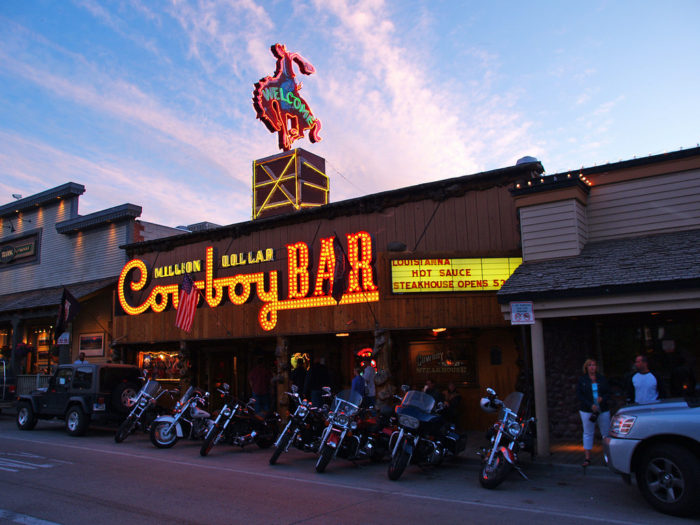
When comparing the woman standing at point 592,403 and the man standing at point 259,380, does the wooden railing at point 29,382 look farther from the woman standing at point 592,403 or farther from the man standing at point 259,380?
the woman standing at point 592,403

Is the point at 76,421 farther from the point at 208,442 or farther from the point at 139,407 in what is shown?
the point at 208,442

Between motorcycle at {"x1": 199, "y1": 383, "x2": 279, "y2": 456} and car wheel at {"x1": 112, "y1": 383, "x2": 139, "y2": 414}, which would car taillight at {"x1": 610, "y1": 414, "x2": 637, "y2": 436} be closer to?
motorcycle at {"x1": 199, "y1": 383, "x2": 279, "y2": 456}

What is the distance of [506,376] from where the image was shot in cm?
1455

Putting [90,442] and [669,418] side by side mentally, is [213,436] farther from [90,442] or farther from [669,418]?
[669,418]

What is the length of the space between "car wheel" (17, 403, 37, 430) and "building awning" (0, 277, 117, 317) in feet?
20.1

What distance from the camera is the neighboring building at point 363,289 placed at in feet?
45.7

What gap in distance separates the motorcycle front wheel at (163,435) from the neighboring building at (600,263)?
7863 mm

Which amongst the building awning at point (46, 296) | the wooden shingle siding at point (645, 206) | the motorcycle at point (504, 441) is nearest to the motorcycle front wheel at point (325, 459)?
the motorcycle at point (504, 441)

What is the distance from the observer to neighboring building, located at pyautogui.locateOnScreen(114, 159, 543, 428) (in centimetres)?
1394

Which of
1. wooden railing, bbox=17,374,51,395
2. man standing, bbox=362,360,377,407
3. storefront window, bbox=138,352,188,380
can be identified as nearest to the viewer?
man standing, bbox=362,360,377,407

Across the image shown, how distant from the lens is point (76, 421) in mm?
14938

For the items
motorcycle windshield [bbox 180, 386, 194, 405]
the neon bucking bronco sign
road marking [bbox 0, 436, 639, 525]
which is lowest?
road marking [bbox 0, 436, 639, 525]

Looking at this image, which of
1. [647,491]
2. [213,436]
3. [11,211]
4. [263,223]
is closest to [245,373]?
[263,223]

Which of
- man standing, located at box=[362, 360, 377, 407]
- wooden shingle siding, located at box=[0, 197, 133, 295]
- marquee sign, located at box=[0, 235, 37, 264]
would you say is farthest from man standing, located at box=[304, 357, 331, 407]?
marquee sign, located at box=[0, 235, 37, 264]
